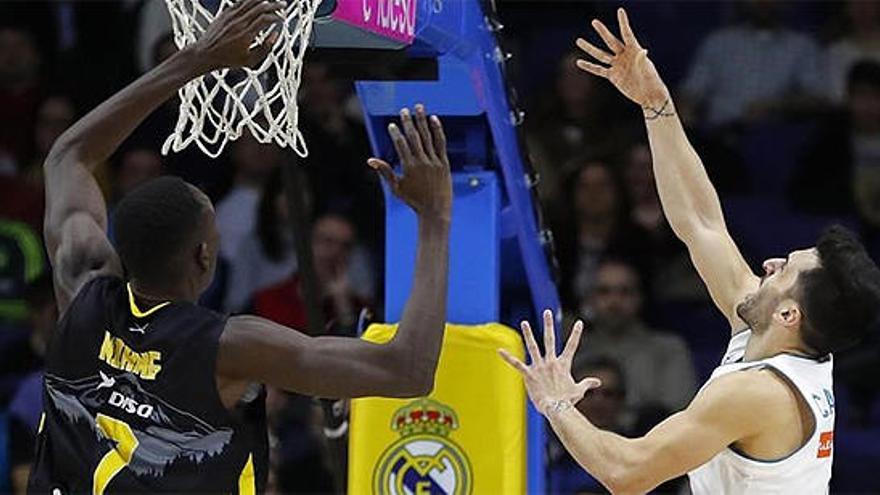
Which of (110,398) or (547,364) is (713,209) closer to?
(547,364)

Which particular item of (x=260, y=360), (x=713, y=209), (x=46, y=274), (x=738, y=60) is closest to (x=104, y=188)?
(x=46, y=274)

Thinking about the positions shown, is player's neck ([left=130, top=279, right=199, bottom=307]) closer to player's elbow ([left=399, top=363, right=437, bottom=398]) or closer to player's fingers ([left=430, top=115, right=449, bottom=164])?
player's elbow ([left=399, top=363, right=437, bottom=398])

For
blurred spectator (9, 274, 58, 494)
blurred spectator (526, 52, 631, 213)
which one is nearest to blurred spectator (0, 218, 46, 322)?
blurred spectator (9, 274, 58, 494)

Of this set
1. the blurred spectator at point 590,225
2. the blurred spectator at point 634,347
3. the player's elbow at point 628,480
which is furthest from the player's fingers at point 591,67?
the blurred spectator at point 590,225

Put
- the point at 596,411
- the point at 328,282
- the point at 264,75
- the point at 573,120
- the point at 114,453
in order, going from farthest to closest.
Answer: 1. the point at 573,120
2. the point at 328,282
3. the point at 596,411
4. the point at 264,75
5. the point at 114,453

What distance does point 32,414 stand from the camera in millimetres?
7906

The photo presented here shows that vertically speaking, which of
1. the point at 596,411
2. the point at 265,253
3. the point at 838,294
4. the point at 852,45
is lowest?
the point at 596,411

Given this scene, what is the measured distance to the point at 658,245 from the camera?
8.40 meters

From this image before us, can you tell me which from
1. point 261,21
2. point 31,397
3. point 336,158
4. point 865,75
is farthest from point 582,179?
point 261,21

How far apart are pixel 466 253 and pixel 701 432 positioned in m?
1.09

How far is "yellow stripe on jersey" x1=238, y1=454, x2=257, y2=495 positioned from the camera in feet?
13.9

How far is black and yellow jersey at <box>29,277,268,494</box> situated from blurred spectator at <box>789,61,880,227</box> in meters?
5.09

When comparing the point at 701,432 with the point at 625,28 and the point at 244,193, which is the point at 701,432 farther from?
the point at 244,193

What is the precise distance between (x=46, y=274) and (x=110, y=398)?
14.5 feet
